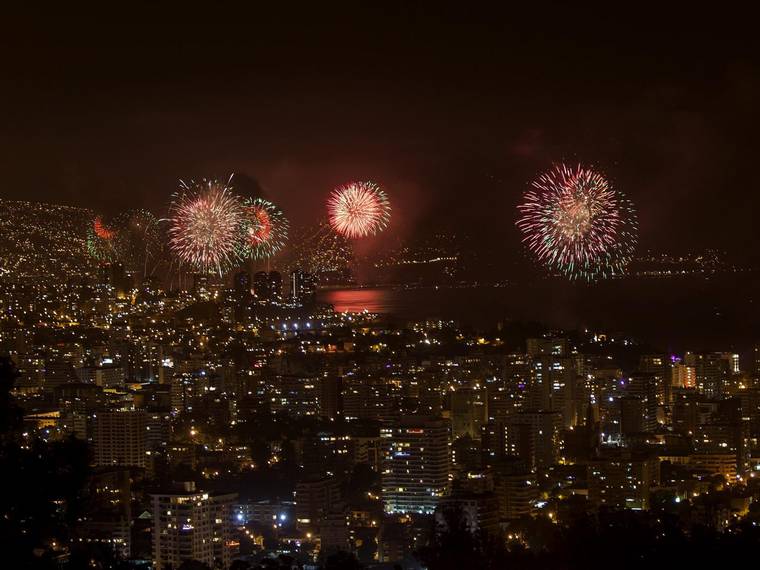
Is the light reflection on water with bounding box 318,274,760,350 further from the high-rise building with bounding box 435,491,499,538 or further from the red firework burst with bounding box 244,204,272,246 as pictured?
the high-rise building with bounding box 435,491,499,538

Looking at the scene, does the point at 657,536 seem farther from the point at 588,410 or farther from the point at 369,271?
the point at 369,271

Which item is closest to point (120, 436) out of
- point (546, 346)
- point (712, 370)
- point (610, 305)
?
point (546, 346)

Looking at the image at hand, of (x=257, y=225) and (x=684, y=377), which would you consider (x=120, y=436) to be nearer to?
(x=257, y=225)

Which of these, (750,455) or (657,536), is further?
(750,455)

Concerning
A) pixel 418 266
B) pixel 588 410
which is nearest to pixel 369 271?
pixel 418 266

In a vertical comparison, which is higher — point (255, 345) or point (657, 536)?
point (255, 345)

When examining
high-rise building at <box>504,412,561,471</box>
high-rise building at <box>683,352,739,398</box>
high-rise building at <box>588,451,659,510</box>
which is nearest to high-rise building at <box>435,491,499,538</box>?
high-rise building at <box>588,451,659,510</box>
